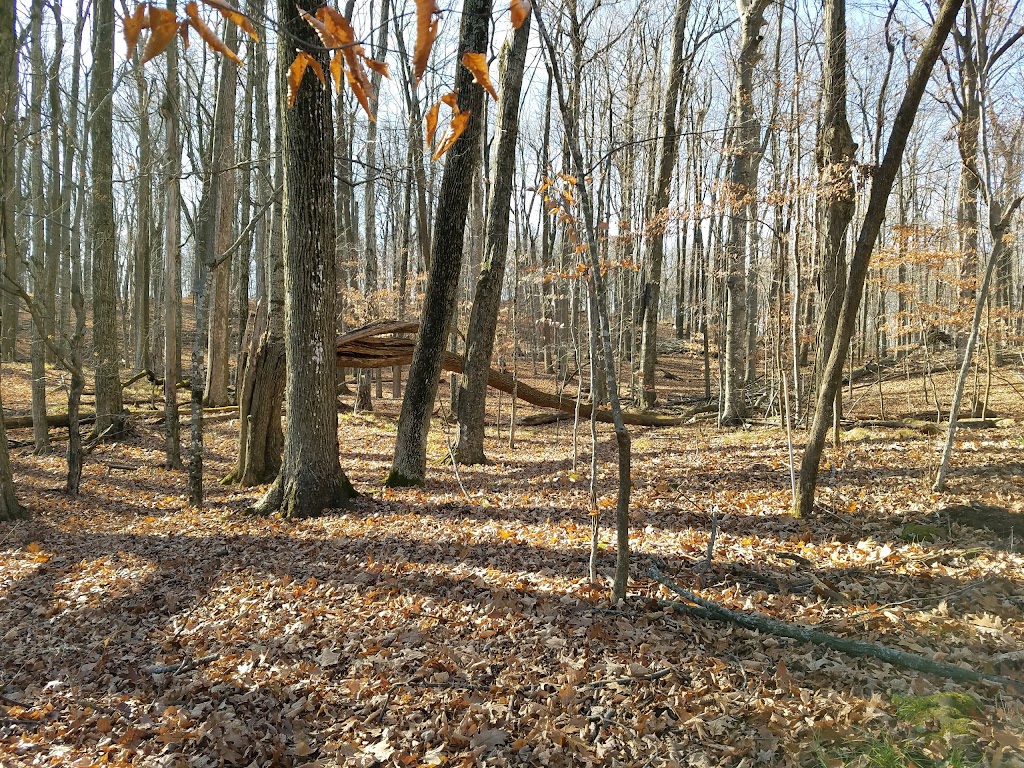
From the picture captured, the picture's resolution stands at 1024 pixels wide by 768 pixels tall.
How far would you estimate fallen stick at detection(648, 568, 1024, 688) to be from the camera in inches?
124

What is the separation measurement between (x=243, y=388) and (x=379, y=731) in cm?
578

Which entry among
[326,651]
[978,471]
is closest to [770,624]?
[326,651]

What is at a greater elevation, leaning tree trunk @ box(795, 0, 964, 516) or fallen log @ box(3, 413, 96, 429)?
leaning tree trunk @ box(795, 0, 964, 516)

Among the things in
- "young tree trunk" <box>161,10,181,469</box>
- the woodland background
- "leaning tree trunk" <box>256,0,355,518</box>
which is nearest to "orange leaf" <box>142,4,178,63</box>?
the woodland background

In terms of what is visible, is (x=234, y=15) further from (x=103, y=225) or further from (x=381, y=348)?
(x=103, y=225)

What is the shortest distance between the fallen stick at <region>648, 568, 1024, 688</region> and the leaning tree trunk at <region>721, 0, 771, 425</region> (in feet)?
22.9

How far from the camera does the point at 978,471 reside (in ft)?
22.0

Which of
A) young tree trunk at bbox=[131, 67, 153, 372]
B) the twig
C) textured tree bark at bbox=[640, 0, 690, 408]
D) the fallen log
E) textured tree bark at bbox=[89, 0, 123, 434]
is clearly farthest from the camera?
textured tree bark at bbox=[640, 0, 690, 408]

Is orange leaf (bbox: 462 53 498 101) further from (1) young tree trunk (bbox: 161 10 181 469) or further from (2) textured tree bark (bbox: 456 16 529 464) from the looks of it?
(2) textured tree bark (bbox: 456 16 529 464)

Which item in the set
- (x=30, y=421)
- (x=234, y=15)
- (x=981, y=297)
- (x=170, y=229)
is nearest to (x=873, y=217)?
(x=981, y=297)

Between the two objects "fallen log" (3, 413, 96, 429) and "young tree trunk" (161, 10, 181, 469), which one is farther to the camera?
"fallen log" (3, 413, 96, 429)

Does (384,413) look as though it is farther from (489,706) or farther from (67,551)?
(489,706)

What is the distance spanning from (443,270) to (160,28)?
6.40 metres

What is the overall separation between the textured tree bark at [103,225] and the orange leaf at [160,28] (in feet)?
36.4
